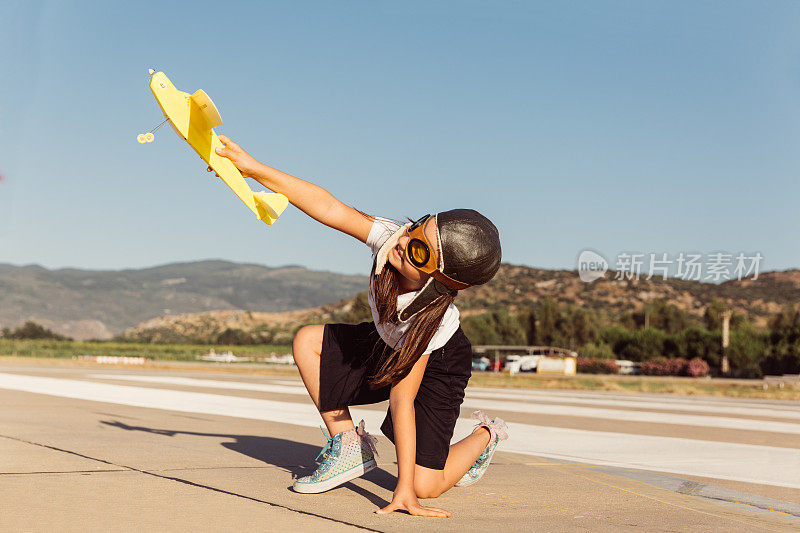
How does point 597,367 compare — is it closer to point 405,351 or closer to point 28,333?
point 405,351

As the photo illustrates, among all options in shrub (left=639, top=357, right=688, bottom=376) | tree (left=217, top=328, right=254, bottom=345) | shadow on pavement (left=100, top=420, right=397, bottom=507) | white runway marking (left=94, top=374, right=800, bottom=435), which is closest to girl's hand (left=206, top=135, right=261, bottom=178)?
shadow on pavement (left=100, top=420, right=397, bottom=507)

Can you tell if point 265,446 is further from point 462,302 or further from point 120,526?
point 462,302

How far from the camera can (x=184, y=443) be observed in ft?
21.8

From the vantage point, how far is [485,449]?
483 centimetres

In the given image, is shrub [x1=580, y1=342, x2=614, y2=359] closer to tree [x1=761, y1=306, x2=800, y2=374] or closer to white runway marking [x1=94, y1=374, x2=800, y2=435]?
tree [x1=761, y1=306, x2=800, y2=374]

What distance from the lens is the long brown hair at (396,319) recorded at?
396 cm

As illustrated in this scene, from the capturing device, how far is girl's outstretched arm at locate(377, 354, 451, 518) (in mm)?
3916

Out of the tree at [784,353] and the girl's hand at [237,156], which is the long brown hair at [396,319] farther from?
the tree at [784,353]

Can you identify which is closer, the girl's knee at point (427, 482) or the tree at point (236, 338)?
the girl's knee at point (427, 482)

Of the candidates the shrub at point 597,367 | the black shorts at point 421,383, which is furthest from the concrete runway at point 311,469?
the shrub at point 597,367

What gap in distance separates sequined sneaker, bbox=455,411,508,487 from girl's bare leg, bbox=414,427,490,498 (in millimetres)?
36

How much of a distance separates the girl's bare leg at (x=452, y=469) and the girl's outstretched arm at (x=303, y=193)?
4.15 ft

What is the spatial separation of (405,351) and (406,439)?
0.43 metres

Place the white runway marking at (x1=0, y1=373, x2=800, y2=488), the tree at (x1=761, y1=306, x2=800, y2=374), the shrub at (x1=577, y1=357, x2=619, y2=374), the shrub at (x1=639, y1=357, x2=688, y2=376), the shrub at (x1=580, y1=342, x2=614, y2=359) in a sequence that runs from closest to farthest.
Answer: the white runway marking at (x1=0, y1=373, x2=800, y2=488) → the tree at (x1=761, y1=306, x2=800, y2=374) → the shrub at (x1=639, y1=357, x2=688, y2=376) → the shrub at (x1=577, y1=357, x2=619, y2=374) → the shrub at (x1=580, y1=342, x2=614, y2=359)
